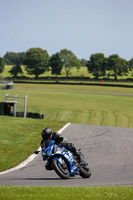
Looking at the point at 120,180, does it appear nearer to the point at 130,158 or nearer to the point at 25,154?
the point at 130,158

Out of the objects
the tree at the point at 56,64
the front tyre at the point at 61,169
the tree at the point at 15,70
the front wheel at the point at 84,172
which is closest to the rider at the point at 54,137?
the front tyre at the point at 61,169

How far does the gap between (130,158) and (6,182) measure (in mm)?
7196

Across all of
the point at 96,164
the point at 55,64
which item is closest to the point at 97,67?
the point at 55,64

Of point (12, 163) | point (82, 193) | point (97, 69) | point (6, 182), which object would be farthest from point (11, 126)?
point (97, 69)

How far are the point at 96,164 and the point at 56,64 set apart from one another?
169 meters

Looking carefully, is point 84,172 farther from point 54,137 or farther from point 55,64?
point 55,64

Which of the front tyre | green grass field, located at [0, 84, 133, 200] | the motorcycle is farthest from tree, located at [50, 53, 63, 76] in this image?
the front tyre

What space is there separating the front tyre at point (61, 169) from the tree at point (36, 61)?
557 ft

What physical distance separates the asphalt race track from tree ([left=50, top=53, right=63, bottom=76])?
158 metres

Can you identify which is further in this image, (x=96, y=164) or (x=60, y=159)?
(x=96, y=164)

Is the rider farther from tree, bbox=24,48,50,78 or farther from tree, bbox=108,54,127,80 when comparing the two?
tree, bbox=108,54,127,80

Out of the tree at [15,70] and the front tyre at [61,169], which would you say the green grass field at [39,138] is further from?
the tree at [15,70]

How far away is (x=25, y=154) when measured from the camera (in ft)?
59.9

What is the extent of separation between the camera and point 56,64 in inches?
7249
